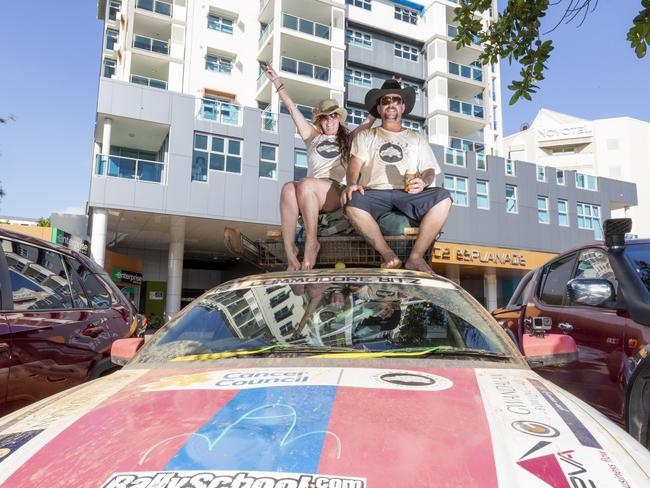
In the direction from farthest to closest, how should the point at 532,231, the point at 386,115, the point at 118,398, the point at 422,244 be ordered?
the point at 532,231
the point at 386,115
the point at 422,244
the point at 118,398

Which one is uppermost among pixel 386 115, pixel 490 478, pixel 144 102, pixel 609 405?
pixel 144 102

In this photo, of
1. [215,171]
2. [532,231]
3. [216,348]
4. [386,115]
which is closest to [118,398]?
[216,348]

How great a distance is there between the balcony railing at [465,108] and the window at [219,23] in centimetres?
1345

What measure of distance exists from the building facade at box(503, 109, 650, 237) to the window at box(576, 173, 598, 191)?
2404 cm

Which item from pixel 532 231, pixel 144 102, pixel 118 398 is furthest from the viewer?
pixel 532 231

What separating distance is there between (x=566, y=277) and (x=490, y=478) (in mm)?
3650

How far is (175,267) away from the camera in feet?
76.7

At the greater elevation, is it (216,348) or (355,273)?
(355,273)

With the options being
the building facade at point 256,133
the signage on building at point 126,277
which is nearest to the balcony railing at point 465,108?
the building facade at point 256,133

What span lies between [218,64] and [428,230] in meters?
24.3

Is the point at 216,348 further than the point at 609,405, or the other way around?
the point at 609,405

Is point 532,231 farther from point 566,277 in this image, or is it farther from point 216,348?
point 216,348

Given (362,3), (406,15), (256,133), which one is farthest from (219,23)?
(406,15)

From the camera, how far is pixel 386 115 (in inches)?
182
